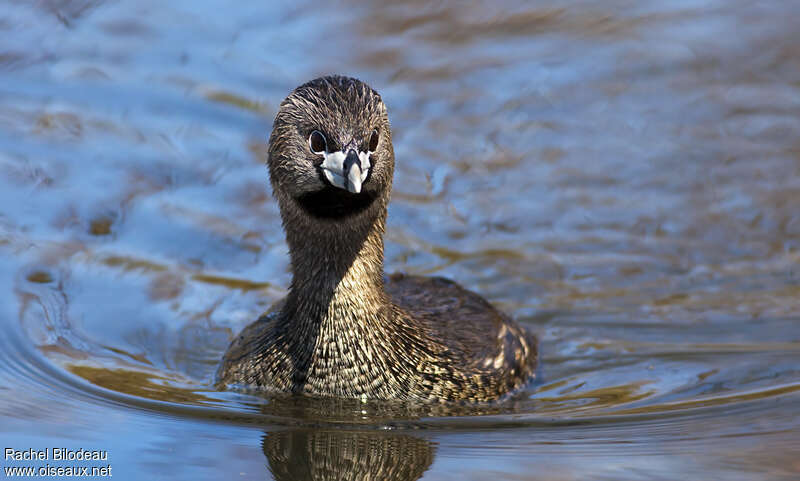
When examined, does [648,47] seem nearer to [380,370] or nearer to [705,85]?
[705,85]

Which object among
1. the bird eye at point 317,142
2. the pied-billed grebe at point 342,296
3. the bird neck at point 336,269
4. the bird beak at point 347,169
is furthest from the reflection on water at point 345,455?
the bird eye at point 317,142

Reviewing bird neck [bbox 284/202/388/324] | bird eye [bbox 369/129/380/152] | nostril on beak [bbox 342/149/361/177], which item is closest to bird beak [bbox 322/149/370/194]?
nostril on beak [bbox 342/149/361/177]

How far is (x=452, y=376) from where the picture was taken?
8078 mm

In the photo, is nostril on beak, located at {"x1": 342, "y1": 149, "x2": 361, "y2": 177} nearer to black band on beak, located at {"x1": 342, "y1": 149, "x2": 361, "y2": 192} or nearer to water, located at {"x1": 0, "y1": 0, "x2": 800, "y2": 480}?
Result: black band on beak, located at {"x1": 342, "y1": 149, "x2": 361, "y2": 192}

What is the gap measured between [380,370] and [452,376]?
21.4 inches

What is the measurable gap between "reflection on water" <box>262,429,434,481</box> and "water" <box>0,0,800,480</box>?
0.02 m

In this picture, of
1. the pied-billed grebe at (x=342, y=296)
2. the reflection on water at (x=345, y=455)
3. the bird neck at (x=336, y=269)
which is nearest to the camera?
the reflection on water at (x=345, y=455)

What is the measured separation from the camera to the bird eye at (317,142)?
23.7 ft

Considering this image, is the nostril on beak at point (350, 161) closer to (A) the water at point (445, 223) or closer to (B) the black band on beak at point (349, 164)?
(B) the black band on beak at point (349, 164)

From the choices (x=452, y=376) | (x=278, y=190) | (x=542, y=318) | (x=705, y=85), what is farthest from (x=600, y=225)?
(x=278, y=190)

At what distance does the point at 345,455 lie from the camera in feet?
22.6

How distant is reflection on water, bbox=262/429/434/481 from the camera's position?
662cm

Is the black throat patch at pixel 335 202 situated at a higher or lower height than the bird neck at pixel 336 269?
higher

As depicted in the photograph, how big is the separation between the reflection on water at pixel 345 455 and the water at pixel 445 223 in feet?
0.07
